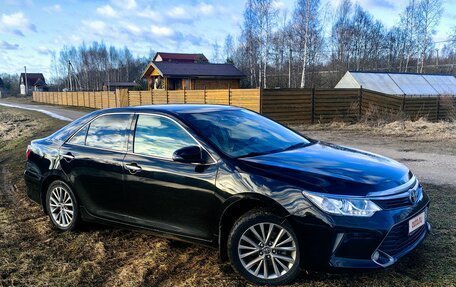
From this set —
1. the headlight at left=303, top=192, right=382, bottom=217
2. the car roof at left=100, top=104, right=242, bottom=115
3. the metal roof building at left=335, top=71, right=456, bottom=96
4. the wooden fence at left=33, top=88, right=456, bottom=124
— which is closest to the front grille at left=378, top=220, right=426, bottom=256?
the headlight at left=303, top=192, right=382, bottom=217

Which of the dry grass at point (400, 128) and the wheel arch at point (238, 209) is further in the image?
the dry grass at point (400, 128)

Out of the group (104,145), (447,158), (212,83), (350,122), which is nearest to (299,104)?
(350,122)

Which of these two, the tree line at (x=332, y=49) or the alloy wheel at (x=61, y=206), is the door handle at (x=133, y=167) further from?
the tree line at (x=332, y=49)

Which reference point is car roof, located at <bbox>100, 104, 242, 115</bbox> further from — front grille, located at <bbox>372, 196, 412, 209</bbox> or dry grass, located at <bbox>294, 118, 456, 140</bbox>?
dry grass, located at <bbox>294, 118, 456, 140</bbox>

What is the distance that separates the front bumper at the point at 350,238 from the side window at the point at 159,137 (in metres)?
1.41

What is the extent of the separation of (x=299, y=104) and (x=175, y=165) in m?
16.7

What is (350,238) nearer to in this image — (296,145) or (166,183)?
(296,145)

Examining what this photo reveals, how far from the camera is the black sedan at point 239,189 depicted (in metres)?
Result: 3.29

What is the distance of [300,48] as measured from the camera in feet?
147

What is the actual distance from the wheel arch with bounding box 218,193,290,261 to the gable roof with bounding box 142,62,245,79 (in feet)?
123

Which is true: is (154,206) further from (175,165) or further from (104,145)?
(104,145)

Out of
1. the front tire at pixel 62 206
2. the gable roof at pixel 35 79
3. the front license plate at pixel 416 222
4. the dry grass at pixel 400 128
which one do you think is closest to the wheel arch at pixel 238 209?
the front license plate at pixel 416 222

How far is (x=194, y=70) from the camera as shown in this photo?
41750 millimetres

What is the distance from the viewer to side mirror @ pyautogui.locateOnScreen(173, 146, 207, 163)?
3846 mm
